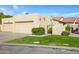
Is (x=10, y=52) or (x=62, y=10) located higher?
(x=62, y=10)

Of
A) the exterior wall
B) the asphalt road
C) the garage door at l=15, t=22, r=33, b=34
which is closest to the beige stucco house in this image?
the exterior wall

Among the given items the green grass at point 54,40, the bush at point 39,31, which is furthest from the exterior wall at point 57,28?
the bush at point 39,31

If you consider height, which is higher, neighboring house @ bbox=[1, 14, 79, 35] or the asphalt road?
neighboring house @ bbox=[1, 14, 79, 35]

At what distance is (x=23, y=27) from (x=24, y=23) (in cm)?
13

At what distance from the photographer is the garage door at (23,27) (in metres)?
10.0

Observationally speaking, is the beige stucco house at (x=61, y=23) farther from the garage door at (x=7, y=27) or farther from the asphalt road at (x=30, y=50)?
the garage door at (x=7, y=27)

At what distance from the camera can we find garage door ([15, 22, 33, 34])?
10.0 m

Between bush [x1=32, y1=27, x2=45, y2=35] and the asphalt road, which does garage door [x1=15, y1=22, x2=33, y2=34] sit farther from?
the asphalt road
